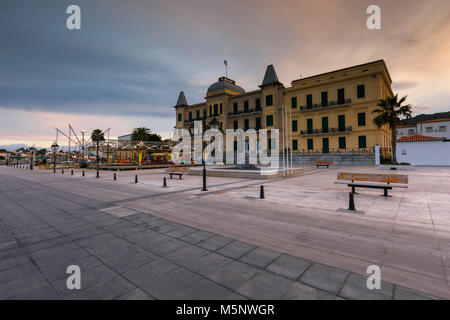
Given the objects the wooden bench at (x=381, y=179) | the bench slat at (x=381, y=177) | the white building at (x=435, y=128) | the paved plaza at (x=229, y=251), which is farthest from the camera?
the white building at (x=435, y=128)

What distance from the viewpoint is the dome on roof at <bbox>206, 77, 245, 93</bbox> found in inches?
1727

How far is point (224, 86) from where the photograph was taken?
43.4 m

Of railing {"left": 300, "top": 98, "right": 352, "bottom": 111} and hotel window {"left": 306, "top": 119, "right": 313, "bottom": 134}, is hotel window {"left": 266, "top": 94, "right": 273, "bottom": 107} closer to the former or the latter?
railing {"left": 300, "top": 98, "right": 352, "bottom": 111}

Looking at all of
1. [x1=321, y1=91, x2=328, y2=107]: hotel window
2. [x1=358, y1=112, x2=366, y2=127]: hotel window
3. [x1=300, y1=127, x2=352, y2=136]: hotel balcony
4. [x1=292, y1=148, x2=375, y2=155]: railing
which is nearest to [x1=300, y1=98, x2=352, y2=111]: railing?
[x1=321, y1=91, x2=328, y2=107]: hotel window

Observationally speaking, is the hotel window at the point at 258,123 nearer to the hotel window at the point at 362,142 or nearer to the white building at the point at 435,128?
the hotel window at the point at 362,142

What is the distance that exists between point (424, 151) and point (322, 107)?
45.3ft

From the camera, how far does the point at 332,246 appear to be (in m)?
4.27

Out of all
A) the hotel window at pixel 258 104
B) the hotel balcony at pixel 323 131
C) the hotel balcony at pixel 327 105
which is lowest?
the hotel balcony at pixel 323 131

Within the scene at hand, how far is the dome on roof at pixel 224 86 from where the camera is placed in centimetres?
4388

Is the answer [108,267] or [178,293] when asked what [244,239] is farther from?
[108,267]

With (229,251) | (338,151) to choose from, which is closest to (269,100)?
(338,151)

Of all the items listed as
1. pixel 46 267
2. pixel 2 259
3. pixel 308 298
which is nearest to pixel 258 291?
pixel 308 298

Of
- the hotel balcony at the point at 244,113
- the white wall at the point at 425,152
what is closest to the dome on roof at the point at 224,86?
the hotel balcony at the point at 244,113

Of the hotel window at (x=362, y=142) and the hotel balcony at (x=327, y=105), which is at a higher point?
the hotel balcony at (x=327, y=105)
